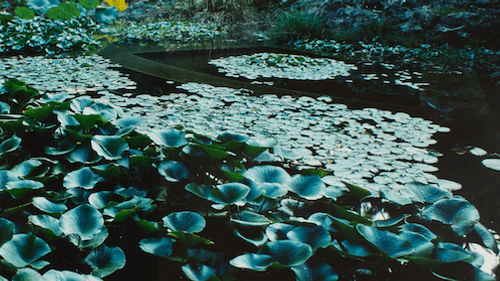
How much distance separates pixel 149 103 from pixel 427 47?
146 inches

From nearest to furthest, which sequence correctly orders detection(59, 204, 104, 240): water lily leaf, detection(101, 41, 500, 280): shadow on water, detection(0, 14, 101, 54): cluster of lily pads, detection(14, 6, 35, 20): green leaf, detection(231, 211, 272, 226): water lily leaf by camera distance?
detection(59, 204, 104, 240): water lily leaf
detection(231, 211, 272, 226): water lily leaf
detection(101, 41, 500, 280): shadow on water
detection(0, 14, 101, 54): cluster of lily pads
detection(14, 6, 35, 20): green leaf

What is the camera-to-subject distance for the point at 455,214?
107 cm

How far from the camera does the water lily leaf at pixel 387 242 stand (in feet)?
2.89

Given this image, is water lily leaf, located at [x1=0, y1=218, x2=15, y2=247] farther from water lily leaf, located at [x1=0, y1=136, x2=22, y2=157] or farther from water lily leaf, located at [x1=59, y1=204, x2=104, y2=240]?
water lily leaf, located at [x1=0, y1=136, x2=22, y2=157]

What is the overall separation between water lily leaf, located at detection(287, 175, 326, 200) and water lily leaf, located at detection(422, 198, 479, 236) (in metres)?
0.33

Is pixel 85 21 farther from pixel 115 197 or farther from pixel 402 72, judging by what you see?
pixel 115 197

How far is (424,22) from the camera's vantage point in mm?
5098

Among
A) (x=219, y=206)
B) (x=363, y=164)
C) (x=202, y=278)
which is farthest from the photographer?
(x=363, y=164)

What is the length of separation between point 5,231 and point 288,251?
2.22 feet

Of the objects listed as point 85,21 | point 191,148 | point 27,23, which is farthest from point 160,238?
point 85,21

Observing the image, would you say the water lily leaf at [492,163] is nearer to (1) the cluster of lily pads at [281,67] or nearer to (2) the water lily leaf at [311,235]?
(2) the water lily leaf at [311,235]

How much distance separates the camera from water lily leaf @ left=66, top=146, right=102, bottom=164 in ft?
4.19

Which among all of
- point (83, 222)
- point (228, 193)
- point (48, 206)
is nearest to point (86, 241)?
point (83, 222)

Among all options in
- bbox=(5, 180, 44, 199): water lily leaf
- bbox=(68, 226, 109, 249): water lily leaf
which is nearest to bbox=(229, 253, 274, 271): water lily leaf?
bbox=(68, 226, 109, 249): water lily leaf
